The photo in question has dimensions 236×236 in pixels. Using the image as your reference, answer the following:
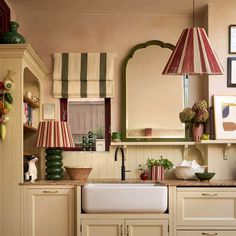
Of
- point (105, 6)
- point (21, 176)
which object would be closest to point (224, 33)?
point (105, 6)

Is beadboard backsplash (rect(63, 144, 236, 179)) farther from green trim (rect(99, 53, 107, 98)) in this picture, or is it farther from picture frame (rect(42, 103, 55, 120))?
green trim (rect(99, 53, 107, 98))

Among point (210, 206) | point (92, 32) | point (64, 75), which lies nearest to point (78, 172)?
point (64, 75)

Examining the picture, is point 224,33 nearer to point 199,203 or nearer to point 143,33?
point 143,33

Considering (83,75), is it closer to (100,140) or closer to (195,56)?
(100,140)

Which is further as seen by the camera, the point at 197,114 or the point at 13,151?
the point at 197,114

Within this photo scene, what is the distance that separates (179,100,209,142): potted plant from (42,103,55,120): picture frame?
1.28 metres

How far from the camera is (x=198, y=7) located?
4770mm

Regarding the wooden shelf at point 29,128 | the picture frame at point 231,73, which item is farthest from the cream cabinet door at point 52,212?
the picture frame at point 231,73

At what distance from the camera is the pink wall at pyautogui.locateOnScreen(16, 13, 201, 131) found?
16.3ft

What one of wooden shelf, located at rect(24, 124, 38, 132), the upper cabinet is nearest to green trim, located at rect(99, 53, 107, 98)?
wooden shelf, located at rect(24, 124, 38, 132)

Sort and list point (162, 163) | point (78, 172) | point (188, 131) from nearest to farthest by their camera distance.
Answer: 1. point (78, 172)
2. point (162, 163)
3. point (188, 131)

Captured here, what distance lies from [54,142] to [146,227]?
1127 millimetres

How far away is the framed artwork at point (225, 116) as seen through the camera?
4.68m

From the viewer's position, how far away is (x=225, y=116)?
472 centimetres
